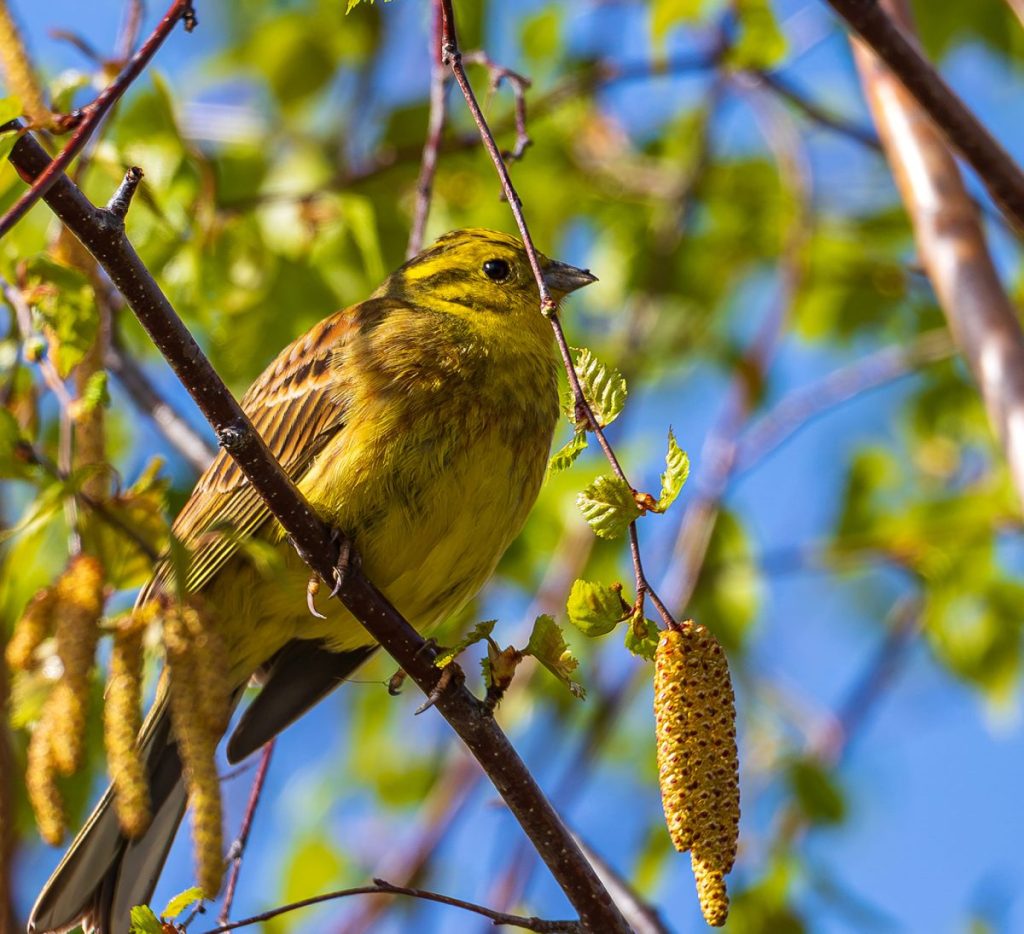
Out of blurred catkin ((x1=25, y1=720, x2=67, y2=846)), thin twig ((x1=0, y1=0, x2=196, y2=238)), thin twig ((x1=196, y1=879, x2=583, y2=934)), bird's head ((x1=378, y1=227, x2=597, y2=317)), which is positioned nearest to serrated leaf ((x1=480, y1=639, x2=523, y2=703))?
thin twig ((x1=196, y1=879, x2=583, y2=934))

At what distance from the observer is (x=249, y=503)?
12.1 feet

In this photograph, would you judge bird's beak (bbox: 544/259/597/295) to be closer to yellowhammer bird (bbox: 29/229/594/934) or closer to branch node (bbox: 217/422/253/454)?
yellowhammer bird (bbox: 29/229/594/934)

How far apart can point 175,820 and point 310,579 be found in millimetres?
788

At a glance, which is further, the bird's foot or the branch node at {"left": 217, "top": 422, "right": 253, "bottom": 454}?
the bird's foot

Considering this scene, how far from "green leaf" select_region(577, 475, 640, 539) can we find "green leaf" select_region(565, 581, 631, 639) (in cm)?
9

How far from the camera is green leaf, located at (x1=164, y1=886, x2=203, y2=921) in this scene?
249cm

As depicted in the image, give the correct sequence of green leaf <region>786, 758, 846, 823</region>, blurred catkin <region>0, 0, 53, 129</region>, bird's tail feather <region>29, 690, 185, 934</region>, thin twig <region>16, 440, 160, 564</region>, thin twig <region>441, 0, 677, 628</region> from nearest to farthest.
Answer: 1. thin twig <region>441, 0, 677, 628</region>
2. blurred catkin <region>0, 0, 53, 129</region>
3. thin twig <region>16, 440, 160, 564</region>
4. bird's tail feather <region>29, 690, 185, 934</region>
5. green leaf <region>786, 758, 846, 823</region>

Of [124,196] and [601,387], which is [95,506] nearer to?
[124,196]

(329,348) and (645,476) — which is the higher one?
(645,476)

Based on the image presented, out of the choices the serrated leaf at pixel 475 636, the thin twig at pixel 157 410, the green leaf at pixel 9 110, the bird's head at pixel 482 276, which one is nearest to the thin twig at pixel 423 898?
the serrated leaf at pixel 475 636

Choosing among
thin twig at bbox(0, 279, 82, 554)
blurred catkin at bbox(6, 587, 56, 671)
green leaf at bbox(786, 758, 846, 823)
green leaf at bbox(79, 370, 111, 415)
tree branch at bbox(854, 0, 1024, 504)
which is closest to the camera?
blurred catkin at bbox(6, 587, 56, 671)

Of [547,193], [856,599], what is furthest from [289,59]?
[856,599]

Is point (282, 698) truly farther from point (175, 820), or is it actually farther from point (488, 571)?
point (488, 571)

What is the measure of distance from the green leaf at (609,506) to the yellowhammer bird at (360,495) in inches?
57.4
